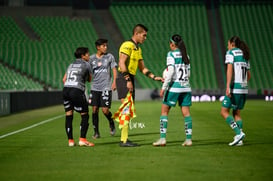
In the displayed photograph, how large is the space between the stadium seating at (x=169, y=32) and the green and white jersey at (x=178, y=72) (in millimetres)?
30750

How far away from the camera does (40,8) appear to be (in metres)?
47.5

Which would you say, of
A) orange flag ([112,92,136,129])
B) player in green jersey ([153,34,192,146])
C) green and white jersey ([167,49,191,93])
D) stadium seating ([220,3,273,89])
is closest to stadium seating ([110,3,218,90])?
stadium seating ([220,3,273,89])

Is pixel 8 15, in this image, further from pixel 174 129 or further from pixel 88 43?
pixel 174 129

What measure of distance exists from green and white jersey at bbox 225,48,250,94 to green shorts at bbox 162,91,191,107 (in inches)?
36.1

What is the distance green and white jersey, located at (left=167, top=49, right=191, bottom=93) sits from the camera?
10.1 m

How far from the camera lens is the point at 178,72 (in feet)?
33.4

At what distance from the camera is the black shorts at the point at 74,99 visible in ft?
34.1

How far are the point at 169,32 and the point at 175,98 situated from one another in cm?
3636

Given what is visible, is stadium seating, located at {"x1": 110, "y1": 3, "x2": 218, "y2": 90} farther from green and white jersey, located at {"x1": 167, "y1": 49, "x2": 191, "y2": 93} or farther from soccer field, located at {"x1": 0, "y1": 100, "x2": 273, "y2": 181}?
green and white jersey, located at {"x1": 167, "y1": 49, "x2": 191, "y2": 93}

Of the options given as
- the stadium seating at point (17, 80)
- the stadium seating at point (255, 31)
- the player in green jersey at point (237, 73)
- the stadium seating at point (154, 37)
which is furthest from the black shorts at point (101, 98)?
the stadium seating at point (255, 31)

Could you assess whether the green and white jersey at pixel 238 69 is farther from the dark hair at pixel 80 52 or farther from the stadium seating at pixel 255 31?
the stadium seating at pixel 255 31

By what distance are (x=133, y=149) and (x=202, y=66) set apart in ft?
112

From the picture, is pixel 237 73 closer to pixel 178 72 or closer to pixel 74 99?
pixel 178 72

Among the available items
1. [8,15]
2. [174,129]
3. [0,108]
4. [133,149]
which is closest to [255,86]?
[8,15]
